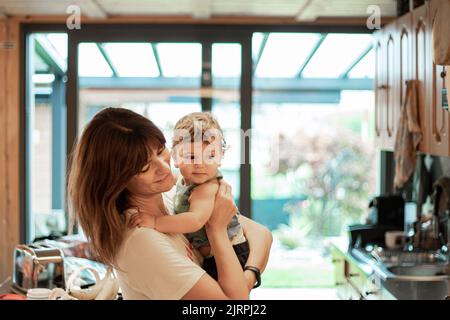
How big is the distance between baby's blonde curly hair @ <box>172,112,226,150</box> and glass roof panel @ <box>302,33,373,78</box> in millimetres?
229

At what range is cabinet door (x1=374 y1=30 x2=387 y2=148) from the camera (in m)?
0.96

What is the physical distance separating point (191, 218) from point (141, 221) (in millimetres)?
45

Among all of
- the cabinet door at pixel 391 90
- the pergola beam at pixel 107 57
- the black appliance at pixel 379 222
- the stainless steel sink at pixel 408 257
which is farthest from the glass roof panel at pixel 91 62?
the black appliance at pixel 379 222

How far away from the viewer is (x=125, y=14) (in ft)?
2.96

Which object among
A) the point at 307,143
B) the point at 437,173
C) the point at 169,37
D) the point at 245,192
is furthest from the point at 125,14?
the point at 307,143

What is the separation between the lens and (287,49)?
0.96 metres

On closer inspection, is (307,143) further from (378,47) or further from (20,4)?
(20,4)

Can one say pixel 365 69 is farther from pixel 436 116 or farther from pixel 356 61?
pixel 436 116

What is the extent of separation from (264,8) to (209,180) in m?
0.31

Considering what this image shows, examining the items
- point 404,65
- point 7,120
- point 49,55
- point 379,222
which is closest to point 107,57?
point 7,120

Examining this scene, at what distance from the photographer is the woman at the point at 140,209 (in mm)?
634

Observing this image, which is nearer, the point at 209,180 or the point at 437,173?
the point at 209,180

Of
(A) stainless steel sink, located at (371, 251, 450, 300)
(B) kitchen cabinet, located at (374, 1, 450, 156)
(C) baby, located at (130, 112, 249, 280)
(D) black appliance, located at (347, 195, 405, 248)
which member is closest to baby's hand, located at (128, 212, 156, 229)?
(C) baby, located at (130, 112, 249, 280)

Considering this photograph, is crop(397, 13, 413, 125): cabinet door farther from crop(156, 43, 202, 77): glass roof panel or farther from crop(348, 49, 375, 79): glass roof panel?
crop(156, 43, 202, 77): glass roof panel
